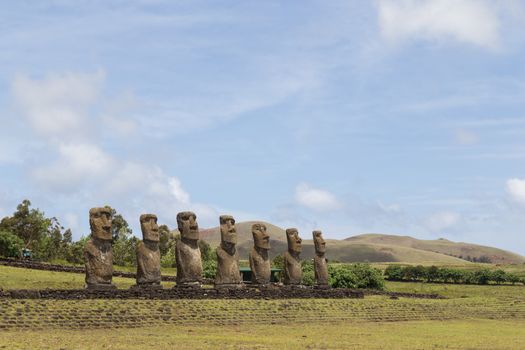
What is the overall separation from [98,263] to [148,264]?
9.28ft

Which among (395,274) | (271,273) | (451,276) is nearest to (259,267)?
(271,273)

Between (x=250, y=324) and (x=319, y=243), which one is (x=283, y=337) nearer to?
(x=250, y=324)

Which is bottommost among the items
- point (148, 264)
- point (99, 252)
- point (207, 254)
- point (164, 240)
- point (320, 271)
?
point (320, 271)

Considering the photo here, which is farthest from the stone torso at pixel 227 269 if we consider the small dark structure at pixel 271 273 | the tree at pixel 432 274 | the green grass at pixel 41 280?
the tree at pixel 432 274

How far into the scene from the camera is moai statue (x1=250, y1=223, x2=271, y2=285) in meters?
41.7

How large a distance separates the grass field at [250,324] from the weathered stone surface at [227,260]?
8.88ft

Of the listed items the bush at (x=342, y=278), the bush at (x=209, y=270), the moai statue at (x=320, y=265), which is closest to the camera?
the moai statue at (x=320, y=265)

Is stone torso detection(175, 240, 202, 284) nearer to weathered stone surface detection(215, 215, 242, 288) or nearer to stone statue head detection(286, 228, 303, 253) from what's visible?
weathered stone surface detection(215, 215, 242, 288)

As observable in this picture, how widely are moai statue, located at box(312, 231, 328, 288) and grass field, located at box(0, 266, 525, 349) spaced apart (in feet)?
13.0

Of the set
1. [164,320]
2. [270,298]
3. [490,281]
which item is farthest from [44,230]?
[164,320]

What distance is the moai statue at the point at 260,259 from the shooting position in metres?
41.7

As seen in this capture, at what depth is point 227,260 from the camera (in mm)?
39281

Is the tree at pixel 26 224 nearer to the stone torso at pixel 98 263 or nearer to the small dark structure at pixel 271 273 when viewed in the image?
the small dark structure at pixel 271 273

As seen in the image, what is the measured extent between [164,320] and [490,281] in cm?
5578
